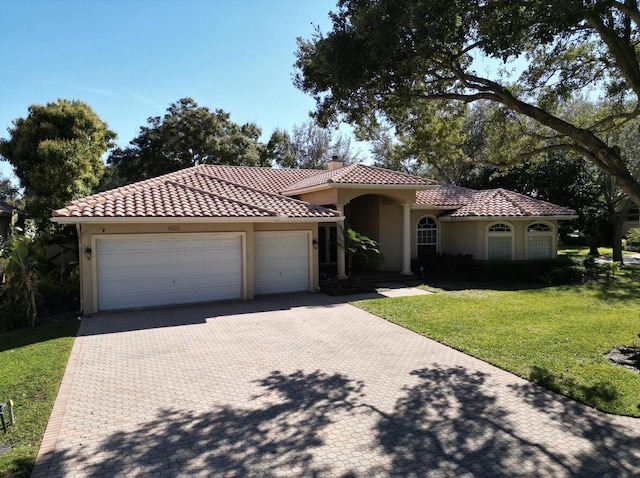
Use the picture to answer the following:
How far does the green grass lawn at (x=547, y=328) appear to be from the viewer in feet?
23.8


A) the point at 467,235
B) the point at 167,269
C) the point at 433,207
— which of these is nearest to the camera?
the point at 167,269

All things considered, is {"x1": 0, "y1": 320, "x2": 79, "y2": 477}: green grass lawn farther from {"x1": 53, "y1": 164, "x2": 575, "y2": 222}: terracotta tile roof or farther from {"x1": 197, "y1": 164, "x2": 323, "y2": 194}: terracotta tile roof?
{"x1": 197, "y1": 164, "x2": 323, "y2": 194}: terracotta tile roof

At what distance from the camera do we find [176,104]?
35.8 m

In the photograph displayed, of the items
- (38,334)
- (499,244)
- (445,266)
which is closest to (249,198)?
(38,334)

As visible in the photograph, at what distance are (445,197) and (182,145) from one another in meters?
23.4

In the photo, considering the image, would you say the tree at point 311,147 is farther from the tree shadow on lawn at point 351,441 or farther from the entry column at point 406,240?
the tree shadow on lawn at point 351,441

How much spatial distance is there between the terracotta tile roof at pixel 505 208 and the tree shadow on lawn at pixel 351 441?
13990mm

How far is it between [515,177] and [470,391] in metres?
28.2

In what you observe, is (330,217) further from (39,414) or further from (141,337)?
(39,414)

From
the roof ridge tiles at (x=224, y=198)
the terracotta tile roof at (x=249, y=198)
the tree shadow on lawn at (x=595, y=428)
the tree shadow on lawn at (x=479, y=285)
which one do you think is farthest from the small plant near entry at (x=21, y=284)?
the tree shadow on lawn at (x=479, y=285)

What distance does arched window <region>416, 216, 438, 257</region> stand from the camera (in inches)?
848

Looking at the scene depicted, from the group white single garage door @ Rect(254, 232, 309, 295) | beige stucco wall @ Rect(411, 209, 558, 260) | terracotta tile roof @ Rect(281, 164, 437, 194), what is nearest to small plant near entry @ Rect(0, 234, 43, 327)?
white single garage door @ Rect(254, 232, 309, 295)

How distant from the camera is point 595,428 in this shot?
5711 mm

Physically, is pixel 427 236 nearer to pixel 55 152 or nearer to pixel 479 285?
pixel 479 285
